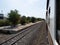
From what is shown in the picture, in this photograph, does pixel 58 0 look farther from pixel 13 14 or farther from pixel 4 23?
pixel 4 23

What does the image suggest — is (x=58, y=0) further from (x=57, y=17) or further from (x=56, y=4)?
(x=57, y=17)

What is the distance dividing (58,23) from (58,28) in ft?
0.41

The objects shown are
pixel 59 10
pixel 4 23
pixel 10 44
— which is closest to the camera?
pixel 59 10

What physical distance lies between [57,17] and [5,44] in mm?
9235

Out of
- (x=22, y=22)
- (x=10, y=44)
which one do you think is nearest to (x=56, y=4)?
(x=10, y=44)

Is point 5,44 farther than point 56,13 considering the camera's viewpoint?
Yes

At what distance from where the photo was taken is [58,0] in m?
3.30

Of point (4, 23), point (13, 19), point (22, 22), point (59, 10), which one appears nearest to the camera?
point (59, 10)

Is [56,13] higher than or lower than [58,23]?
higher

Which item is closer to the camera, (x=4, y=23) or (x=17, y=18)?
(x=17, y=18)

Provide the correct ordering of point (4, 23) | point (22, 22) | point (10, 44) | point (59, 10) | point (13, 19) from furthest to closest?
point (22, 22)
point (4, 23)
point (13, 19)
point (10, 44)
point (59, 10)

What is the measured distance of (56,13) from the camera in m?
3.29

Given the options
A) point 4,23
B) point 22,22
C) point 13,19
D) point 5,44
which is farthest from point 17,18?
point 5,44

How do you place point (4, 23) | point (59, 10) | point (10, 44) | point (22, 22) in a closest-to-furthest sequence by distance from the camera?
point (59, 10), point (10, 44), point (4, 23), point (22, 22)
